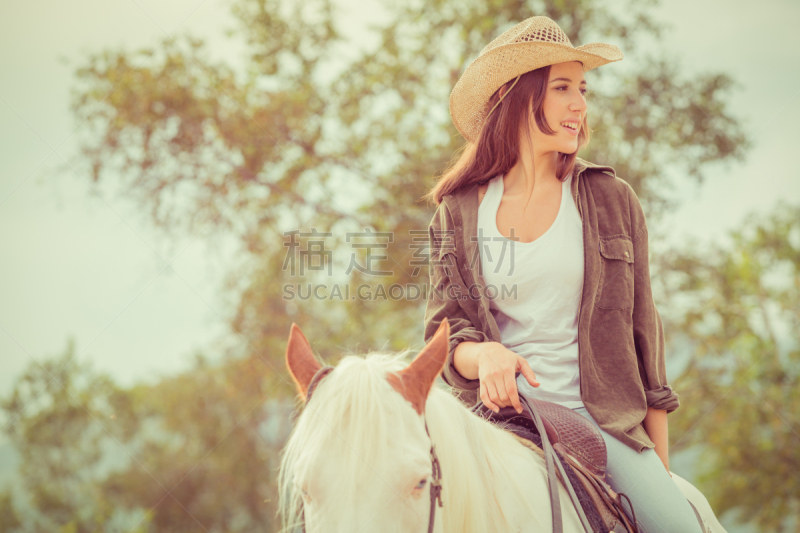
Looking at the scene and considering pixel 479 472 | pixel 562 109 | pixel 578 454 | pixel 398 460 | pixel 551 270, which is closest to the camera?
pixel 398 460

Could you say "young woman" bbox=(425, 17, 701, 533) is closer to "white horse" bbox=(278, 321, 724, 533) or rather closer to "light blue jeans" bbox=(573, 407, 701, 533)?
"light blue jeans" bbox=(573, 407, 701, 533)

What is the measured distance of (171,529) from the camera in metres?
12.3

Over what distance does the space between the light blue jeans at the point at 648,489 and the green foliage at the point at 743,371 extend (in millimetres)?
6219

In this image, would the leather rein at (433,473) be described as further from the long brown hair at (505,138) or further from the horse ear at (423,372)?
the long brown hair at (505,138)

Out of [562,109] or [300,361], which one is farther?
[562,109]

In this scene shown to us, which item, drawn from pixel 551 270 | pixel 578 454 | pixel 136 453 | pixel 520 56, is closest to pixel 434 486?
pixel 578 454

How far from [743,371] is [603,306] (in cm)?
717

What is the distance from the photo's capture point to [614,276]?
1.89 metres

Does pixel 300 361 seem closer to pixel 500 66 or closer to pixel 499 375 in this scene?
pixel 499 375

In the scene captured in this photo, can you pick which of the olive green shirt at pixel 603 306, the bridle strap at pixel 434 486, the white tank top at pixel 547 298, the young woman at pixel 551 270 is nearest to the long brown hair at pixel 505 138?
the young woman at pixel 551 270

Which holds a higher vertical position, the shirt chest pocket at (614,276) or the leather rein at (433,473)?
the shirt chest pocket at (614,276)

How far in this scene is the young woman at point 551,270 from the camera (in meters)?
1.77

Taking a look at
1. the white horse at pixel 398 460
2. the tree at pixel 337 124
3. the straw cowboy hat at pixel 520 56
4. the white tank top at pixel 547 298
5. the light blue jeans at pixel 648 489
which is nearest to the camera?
the white horse at pixel 398 460

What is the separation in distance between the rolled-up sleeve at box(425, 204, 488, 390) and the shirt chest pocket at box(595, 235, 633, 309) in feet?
1.41
